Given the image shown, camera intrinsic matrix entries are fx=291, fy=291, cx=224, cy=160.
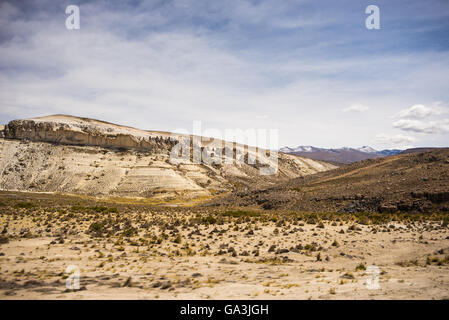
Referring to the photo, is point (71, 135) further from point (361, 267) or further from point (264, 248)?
point (361, 267)

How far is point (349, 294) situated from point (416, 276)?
300 centimetres

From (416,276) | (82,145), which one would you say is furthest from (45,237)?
(82,145)

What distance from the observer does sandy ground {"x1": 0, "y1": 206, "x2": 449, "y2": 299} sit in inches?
330

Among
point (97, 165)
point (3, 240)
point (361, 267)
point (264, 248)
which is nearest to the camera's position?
point (361, 267)

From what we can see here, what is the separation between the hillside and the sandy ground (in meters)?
7.28

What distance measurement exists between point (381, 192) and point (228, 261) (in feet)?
74.3

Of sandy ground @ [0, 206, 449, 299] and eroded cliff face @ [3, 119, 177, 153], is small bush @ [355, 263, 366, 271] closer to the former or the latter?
sandy ground @ [0, 206, 449, 299]

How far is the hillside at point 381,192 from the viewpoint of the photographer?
24.6m

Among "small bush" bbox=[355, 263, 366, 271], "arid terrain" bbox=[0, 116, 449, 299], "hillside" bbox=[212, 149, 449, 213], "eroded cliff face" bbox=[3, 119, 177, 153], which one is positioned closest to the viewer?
"arid terrain" bbox=[0, 116, 449, 299]

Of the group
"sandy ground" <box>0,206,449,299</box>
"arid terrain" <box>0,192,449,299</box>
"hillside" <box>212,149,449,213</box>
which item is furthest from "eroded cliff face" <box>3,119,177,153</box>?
"sandy ground" <box>0,206,449,299</box>

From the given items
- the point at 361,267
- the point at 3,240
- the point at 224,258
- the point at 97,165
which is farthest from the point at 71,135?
the point at 361,267

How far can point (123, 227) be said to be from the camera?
19031 millimetres

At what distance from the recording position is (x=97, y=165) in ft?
179

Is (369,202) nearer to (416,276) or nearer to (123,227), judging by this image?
(416,276)
